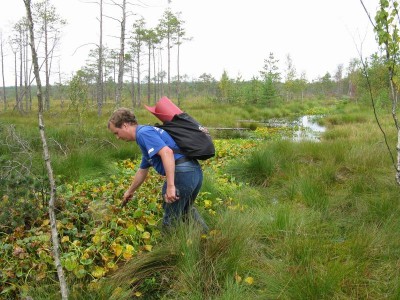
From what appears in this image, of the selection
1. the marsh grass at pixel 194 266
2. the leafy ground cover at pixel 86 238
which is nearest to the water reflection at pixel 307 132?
the leafy ground cover at pixel 86 238

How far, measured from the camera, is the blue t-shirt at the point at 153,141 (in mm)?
2695

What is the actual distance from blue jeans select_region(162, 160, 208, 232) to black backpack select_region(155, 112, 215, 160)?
5.4 inches

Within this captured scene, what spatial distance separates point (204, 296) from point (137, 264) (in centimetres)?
65

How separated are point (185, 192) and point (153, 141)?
622mm

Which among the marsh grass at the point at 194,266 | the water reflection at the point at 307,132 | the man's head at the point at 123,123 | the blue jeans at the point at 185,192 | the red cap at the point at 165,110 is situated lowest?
the marsh grass at the point at 194,266

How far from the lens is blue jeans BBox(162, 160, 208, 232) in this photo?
2932 millimetres

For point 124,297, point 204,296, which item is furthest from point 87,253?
point 204,296

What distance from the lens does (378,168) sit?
5426 mm

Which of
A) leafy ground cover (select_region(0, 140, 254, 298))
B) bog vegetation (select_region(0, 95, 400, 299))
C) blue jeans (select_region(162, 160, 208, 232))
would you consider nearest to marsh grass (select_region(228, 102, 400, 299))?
bog vegetation (select_region(0, 95, 400, 299))

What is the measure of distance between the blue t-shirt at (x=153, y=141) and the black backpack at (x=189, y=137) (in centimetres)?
6

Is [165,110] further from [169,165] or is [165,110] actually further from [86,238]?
[86,238]

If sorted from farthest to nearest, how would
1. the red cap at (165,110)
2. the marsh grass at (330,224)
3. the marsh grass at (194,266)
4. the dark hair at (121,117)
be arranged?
the red cap at (165,110) → the dark hair at (121,117) → the marsh grass at (194,266) → the marsh grass at (330,224)

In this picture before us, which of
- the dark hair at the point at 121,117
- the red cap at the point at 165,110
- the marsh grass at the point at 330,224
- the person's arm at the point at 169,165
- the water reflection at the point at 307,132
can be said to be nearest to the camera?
the marsh grass at the point at 330,224

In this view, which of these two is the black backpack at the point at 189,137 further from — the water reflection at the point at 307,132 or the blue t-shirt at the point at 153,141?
the water reflection at the point at 307,132
